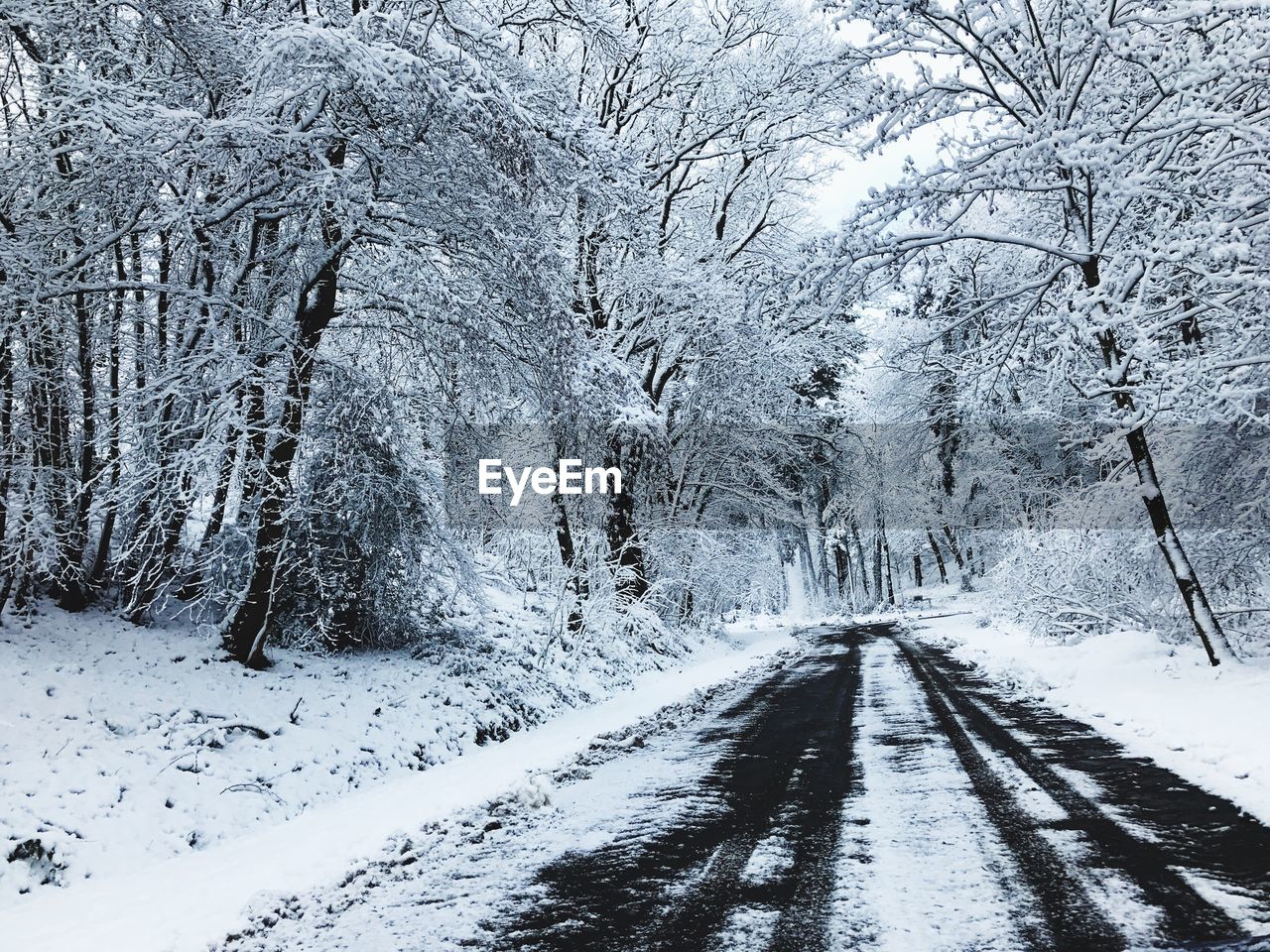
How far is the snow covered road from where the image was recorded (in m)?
3.60

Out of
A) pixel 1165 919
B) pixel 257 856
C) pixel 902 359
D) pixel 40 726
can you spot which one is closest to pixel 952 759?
pixel 1165 919

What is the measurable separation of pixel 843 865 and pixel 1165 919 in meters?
1.58

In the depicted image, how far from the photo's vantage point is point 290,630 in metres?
10.3

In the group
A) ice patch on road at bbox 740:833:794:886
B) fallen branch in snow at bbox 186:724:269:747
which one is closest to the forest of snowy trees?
fallen branch in snow at bbox 186:724:269:747

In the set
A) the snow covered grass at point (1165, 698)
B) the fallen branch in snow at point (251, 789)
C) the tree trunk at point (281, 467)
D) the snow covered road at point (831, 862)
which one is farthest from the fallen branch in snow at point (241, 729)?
the snow covered grass at point (1165, 698)

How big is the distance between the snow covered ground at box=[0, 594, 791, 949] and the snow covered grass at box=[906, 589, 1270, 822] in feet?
19.4

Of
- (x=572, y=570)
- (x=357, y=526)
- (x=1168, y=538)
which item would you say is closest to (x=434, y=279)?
(x=357, y=526)

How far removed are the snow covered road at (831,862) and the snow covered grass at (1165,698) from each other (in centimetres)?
38

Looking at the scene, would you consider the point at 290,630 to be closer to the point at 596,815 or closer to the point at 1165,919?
the point at 596,815

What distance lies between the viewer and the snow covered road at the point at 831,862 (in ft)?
11.8

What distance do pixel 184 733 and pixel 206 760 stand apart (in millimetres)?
396

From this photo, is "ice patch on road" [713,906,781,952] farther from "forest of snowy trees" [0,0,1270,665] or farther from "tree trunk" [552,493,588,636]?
"tree trunk" [552,493,588,636]

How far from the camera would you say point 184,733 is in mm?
7316

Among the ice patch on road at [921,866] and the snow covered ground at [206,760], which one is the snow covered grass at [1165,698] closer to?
the ice patch on road at [921,866]
